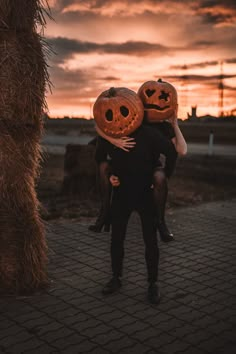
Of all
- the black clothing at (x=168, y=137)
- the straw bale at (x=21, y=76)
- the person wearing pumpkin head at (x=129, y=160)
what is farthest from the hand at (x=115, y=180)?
the straw bale at (x=21, y=76)

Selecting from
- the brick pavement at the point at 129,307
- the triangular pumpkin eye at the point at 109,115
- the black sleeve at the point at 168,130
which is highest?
the triangular pumpkin eye at the point at 109,115

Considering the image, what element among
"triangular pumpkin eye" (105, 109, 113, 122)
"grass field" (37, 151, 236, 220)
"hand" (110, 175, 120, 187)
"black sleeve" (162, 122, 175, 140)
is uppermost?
"triangular pumpkin eye" (105, 109, 113, 122)

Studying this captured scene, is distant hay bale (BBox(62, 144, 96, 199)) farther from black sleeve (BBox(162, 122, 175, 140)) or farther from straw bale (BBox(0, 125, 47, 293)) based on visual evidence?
straw bale (BBox(0, 125, 47, 293))

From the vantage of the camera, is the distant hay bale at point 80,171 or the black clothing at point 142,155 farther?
the distant hay bale at point 80,171

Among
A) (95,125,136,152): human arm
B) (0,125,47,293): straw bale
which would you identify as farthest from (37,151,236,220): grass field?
(95,125,136,152): human arm

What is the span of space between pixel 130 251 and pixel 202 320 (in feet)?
7.04

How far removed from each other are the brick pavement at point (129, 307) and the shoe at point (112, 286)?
0.06 meters

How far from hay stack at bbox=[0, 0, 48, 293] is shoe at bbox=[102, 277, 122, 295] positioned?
0.67 meters

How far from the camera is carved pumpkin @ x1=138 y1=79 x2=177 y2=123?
4.69 meters

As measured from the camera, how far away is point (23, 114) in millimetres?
4238

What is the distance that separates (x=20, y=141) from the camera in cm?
427

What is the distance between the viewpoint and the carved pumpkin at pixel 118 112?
4090 millimetres

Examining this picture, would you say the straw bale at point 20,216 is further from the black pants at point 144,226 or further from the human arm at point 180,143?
the human arm at point 180,143

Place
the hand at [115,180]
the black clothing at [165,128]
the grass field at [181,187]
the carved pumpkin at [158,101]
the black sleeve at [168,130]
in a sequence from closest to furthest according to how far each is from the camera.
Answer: the hand at [115,180] → the carved pumpkin at [158,101] → the black sleeve at [168,130] → the black clothing at [165,128] → the grass field at [181,187]
